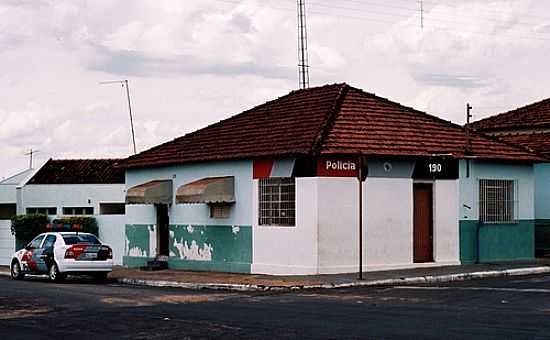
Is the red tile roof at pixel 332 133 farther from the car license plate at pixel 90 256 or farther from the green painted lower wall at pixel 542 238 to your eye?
the car license plate at pixel 90 256

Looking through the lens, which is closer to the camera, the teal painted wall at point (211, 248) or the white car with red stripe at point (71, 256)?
the white car with red stripe at point (71, 256)

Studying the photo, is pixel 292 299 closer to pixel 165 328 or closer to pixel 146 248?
pixel 165 328

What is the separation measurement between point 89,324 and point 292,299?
5493 millimetres

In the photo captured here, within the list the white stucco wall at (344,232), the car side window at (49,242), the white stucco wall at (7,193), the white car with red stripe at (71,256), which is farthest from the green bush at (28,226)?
the white stucco wall at (7,193)

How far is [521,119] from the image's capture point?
123 ft

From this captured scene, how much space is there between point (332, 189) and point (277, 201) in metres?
1.88

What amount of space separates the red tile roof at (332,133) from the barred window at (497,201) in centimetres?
92

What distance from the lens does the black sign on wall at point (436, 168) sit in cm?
2734

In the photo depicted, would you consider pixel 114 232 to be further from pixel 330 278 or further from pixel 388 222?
pixel 330 278

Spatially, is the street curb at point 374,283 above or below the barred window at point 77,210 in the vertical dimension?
below

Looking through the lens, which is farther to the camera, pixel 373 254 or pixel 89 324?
pixel 373 254

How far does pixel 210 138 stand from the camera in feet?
103

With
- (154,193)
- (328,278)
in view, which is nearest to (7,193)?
(154,193)

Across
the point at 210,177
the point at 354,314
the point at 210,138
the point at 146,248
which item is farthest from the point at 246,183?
the point at 354,314
